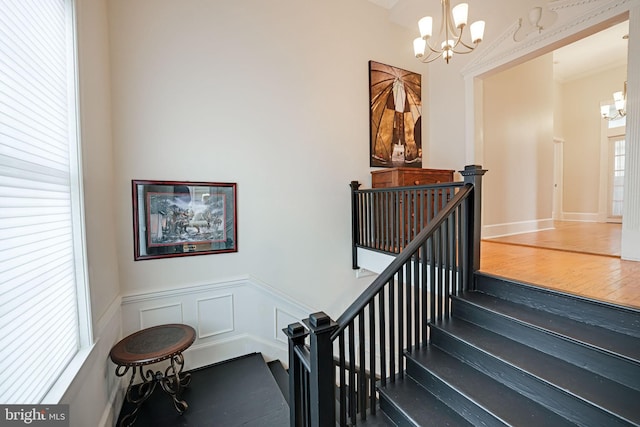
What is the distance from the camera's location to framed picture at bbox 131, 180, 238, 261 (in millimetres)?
2480

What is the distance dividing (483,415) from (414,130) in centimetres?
386

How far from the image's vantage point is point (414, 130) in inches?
168

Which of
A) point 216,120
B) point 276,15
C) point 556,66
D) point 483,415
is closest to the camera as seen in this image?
point 483,415

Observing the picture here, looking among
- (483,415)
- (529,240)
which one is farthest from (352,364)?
(529,240)

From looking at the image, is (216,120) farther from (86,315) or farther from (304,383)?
(304,383)

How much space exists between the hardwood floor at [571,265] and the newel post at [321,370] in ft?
5.45

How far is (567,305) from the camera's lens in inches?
66.7

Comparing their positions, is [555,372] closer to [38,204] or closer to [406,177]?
[406,177]

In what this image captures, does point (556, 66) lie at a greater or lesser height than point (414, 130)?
greater

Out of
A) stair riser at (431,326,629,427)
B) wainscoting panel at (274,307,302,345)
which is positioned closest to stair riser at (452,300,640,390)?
stair riser at (431,326,629,427)

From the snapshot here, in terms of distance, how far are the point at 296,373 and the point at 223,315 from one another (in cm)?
147

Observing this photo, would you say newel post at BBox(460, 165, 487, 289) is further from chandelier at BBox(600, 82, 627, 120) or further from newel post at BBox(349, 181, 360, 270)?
chandelier at BBox(600, 82, 627, 120)

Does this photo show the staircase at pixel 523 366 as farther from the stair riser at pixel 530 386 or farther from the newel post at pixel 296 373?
the newel post at pixel 296 373

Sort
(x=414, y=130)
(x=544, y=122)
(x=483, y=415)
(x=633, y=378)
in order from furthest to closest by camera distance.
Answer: (x=544, y=122)
(x=414, y=130)
(x=483, y=415)
(x=633, y=378)
